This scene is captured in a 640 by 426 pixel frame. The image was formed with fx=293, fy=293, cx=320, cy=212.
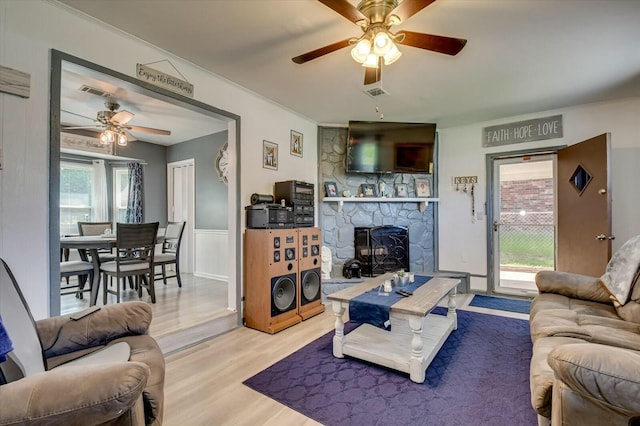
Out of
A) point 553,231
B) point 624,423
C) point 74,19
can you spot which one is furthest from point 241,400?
point 553,231

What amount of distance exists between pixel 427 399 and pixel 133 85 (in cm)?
302

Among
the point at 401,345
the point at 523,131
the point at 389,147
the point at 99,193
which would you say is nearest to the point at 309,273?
the point at 401,345

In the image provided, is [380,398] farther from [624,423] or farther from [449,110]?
[449,110]

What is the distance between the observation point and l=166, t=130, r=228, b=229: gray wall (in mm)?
4773

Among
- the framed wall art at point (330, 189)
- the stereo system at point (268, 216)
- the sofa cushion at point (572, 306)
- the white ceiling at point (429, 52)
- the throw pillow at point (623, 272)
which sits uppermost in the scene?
the white ceiling at point (429, 52)

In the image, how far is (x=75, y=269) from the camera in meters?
3.07

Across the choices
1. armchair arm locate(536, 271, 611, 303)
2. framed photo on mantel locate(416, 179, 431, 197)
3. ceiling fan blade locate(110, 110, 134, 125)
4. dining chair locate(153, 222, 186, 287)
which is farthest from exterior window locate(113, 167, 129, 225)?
armchair arm locate(536, 271, 611, 303)

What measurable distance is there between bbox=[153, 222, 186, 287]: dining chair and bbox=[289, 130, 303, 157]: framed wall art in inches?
74.9

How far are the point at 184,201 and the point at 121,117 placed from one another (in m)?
2.21

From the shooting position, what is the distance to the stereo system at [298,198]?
333 cm

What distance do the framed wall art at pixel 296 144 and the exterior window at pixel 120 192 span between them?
11.3 ft

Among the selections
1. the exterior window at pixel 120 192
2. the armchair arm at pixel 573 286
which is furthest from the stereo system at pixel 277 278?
the exterior window at pixel 120 192

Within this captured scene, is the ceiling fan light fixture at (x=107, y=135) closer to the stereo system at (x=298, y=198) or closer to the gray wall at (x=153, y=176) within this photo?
the gray wall at (x=153, y=176)

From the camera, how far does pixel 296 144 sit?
3947 millimetres
